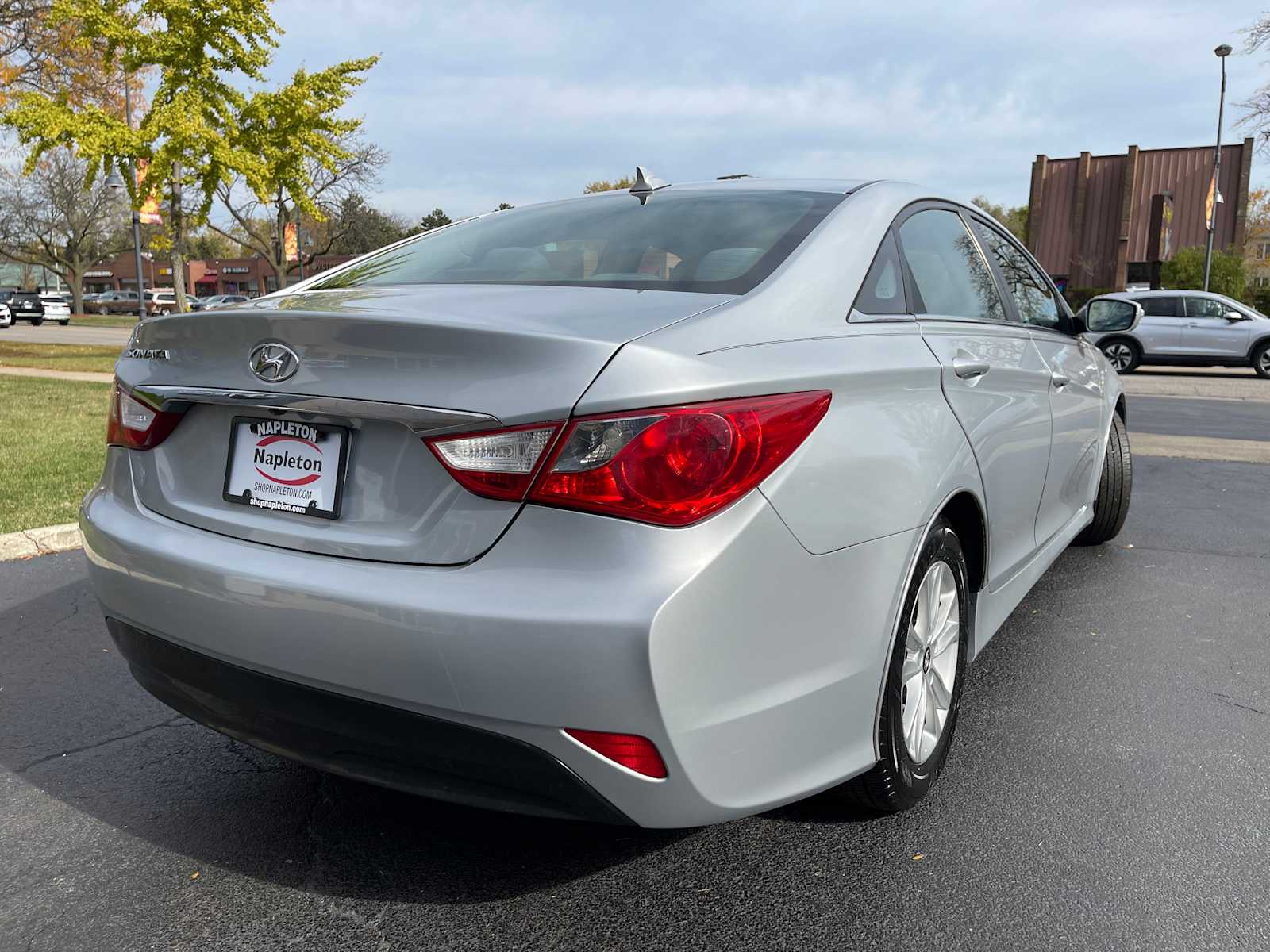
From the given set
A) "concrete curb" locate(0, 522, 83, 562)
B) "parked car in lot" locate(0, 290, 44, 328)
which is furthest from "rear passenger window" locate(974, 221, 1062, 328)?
"parked car in lot" locate(0, 290, 44, 328)

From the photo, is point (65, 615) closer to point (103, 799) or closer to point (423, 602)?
point (103, 799)

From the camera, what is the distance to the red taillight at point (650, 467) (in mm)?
1849

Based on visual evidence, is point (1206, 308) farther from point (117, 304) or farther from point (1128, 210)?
point (117, 304)

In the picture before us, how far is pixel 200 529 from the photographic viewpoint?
2275 millimetres

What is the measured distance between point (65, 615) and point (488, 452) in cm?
319

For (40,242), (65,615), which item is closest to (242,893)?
(65,615)

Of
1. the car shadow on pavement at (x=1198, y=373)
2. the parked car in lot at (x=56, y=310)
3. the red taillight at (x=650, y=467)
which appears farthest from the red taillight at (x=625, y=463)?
the parked car in lot at (x=56, y=310)

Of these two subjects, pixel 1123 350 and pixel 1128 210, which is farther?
pixel 1128 210

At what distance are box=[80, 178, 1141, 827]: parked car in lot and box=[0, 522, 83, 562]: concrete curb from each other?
3.02 m

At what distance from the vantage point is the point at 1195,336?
65.1 ft

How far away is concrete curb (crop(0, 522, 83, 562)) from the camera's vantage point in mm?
5137

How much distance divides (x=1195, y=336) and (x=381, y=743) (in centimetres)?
2121

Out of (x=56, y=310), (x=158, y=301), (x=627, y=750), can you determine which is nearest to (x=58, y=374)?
(x=627, y=750)

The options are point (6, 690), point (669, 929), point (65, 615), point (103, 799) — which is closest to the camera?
point (669, 929)
